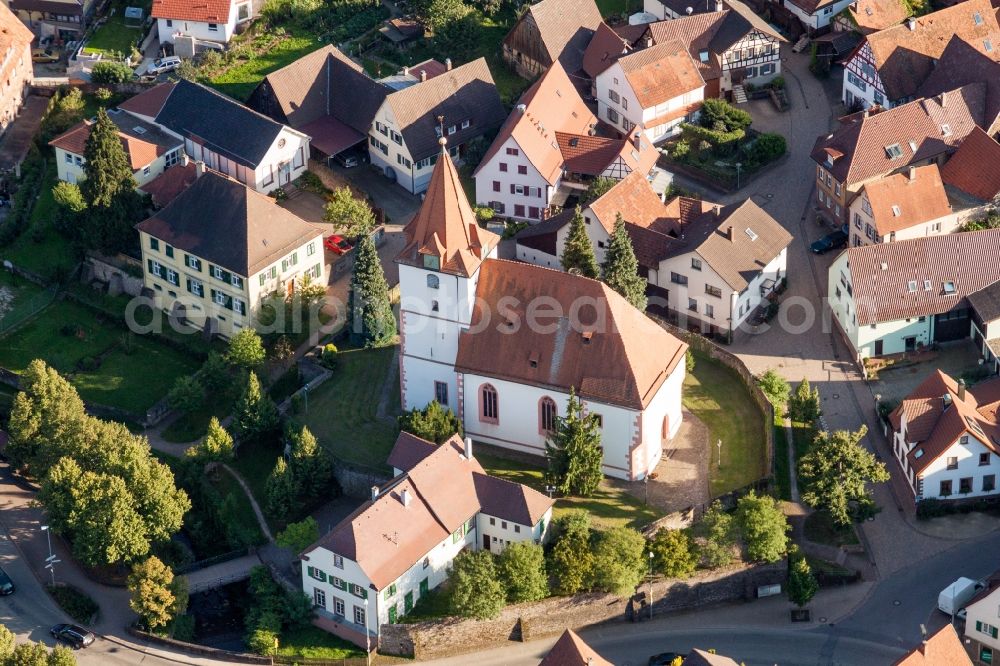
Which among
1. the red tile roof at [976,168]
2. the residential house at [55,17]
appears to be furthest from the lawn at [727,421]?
the residential house at [55,17]

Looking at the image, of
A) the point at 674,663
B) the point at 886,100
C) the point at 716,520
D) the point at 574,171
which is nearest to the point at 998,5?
the point at 886,100

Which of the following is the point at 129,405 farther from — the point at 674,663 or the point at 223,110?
the point at 674,663

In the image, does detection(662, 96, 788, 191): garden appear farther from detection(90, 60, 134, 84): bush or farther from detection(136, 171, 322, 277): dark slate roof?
detection(90, 60, 134, 84): bush

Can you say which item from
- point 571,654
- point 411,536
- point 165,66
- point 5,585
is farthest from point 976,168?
point 5,585

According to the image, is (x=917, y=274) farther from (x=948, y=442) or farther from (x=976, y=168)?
A: (x=948, y=442)

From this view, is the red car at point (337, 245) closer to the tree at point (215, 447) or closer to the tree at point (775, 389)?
the tree at point (215, 447)

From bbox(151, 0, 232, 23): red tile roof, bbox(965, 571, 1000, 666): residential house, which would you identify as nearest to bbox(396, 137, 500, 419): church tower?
bbox(965, 571, 1000, 666): residential house
